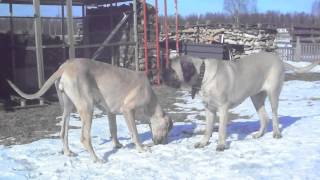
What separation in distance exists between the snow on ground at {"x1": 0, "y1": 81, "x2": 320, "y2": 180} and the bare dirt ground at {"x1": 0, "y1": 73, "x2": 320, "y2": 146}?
563 mm

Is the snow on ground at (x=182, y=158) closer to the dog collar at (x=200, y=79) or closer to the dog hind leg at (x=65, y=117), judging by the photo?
the dog hind leg at (x=65, y=117)

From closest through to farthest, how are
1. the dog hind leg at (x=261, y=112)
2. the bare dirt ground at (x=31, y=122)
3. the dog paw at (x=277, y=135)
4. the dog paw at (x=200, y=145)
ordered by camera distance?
1. the dog paw at (x=200, y=145)
2. the dog paw at (x=277, y=135)
3. the dog hind leg at (x=261, y=112)
4. the bare dirt ground at (x=31, y=122)

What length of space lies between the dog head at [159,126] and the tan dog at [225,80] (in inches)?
21.4

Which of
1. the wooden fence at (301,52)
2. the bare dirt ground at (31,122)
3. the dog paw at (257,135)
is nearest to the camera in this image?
the dog paw at (257,135)

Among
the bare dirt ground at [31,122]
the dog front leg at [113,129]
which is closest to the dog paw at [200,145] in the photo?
the dog front leg at [113,129]

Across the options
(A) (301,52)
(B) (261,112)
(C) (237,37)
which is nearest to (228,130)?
(B) (261,112)

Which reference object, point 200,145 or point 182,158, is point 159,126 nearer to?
point 200,145

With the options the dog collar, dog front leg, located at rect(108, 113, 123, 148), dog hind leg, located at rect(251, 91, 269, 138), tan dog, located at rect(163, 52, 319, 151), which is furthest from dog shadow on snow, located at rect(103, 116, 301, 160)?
the dog collar

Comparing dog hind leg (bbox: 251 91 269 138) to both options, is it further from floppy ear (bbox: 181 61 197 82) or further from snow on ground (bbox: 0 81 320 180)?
floppy ear (bbox: 181 61 197 82)

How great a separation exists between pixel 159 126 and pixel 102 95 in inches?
44.6

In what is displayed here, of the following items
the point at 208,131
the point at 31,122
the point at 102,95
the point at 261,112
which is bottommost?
the point at 31,122

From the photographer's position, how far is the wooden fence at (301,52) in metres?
29.2

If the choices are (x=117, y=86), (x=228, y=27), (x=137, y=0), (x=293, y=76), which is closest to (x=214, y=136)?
(x=117, y=86)

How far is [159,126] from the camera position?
8.09m
